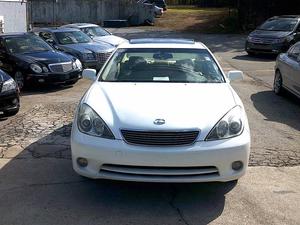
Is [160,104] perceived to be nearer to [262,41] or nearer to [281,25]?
[262,41]

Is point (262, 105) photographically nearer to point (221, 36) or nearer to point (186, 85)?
point (186, 85)

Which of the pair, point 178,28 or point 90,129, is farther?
point 178,28

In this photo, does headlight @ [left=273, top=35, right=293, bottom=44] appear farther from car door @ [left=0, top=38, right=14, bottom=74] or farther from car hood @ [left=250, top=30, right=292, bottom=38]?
car door @ [left=0, top=38, right=14, bottom=74]

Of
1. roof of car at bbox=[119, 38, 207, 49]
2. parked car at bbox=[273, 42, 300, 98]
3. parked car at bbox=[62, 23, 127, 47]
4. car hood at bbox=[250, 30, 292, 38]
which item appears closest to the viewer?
roof of car at bbox=[119, 38, 207, 49]

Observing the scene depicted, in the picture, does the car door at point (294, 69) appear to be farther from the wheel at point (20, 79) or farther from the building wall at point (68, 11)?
the building wall at point (68, 11)

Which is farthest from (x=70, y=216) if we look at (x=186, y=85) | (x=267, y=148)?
(x=267, y=148)

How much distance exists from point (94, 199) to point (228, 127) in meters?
1.52

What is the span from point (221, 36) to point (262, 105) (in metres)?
21.6

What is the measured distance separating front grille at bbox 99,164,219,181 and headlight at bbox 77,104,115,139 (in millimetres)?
315

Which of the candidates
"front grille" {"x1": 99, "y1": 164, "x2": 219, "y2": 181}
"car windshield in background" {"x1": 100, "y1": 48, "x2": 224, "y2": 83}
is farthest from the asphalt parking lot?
"car windshield in background" {"x1": 100, "y1": 48, "x2": 224, "y2": 83}

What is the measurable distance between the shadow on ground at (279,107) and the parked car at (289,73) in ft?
0.89

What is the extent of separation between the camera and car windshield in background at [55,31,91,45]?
15875 mm

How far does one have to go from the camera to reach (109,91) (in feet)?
17.8

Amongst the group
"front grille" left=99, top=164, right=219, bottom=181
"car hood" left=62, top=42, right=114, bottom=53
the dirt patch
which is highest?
"front grille" left=99, top=164, right=219, bottom=181
